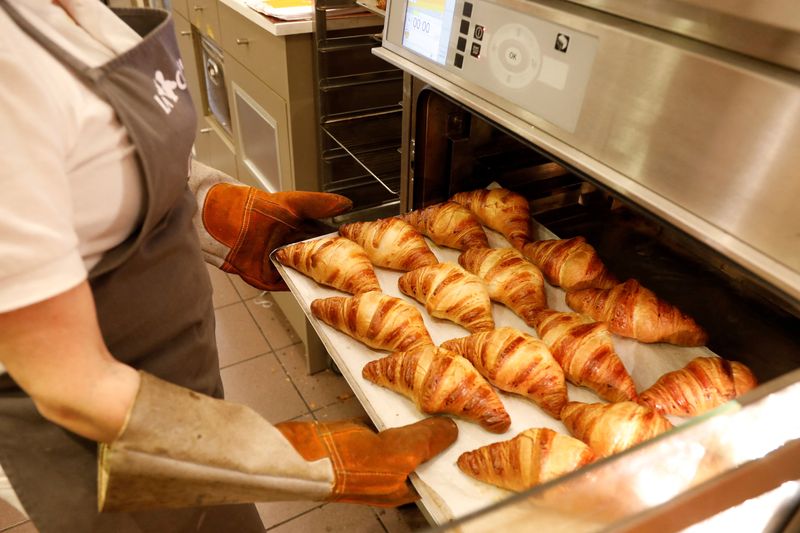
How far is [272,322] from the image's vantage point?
95.2 inches

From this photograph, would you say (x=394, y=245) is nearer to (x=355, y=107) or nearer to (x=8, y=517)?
(x=355, y=107)

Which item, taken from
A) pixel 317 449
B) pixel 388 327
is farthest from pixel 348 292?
pixel 317 449

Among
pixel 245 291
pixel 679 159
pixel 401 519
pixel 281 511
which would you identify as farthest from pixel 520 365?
pixel 245 291

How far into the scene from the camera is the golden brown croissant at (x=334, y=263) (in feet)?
3.42

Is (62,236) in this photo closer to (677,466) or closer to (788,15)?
(677,466)

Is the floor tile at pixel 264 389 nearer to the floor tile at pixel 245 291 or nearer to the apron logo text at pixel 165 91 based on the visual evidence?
the floor tile at pixel 245 291

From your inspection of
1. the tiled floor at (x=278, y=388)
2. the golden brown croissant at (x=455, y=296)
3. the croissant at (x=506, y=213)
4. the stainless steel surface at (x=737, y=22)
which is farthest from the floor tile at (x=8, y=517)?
the stainless steel surface at (x=737, y=22)

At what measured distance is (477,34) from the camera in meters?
0.86

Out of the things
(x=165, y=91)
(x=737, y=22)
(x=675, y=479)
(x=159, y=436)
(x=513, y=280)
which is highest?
(x=737, y=22)

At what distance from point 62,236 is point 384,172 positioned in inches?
56.7

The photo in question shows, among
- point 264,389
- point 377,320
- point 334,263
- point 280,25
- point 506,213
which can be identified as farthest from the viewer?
point 264,389

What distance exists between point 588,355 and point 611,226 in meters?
0.42

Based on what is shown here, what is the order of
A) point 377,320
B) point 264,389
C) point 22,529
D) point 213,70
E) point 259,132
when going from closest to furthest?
1. point 377,320
2. point 22,529
3. point 259,132
4. point 264,389
5. point 213,70

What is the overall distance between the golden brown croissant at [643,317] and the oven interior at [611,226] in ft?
0.24
